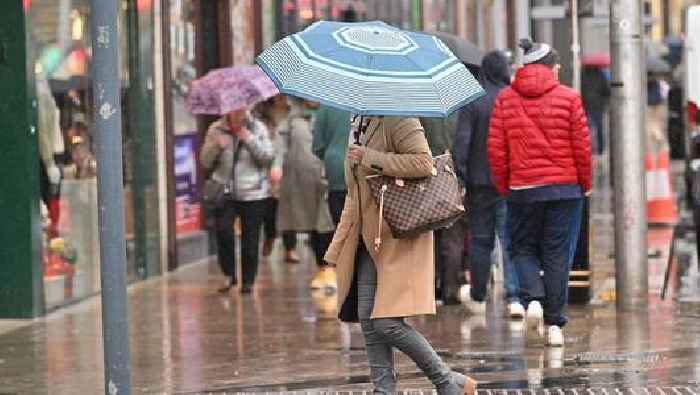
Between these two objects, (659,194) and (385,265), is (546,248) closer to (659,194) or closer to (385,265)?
(385,265)

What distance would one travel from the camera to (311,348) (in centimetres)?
1205

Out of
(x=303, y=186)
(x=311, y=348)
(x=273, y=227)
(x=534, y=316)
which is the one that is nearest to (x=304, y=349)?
(x=311, y=348)

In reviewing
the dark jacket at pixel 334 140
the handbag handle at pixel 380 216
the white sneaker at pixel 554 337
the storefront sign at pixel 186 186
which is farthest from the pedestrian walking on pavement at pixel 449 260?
the handbag handle at pixel 380 216

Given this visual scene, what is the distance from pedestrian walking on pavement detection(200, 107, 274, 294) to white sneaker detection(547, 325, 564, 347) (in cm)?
450

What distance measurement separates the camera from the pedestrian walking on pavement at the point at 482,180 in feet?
44.9

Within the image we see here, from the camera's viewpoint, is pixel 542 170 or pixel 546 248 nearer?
pixel 542 170

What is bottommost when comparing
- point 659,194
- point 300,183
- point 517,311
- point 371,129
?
point 659,194

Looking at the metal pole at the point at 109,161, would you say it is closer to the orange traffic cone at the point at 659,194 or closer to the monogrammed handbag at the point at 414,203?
the monogrammed handbag at the point at 414,203

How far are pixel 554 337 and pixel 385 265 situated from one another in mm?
3100

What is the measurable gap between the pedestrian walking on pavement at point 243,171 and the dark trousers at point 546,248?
410cm

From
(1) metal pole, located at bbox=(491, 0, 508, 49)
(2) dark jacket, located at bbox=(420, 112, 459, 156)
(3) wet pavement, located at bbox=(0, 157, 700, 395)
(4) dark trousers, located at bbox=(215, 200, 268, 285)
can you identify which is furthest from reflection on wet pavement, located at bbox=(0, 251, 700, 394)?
(1) metal pole, located at bbox=(491, 0, 508, 49)

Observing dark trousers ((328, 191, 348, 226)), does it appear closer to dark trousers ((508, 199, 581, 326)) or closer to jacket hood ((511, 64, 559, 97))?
dark trousers ((508, 199, 581, 326))

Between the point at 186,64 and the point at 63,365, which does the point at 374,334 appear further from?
the point at 186,64

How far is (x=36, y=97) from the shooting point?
551 inches
